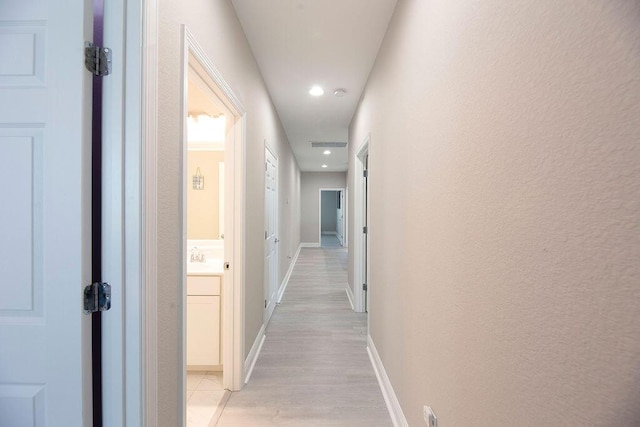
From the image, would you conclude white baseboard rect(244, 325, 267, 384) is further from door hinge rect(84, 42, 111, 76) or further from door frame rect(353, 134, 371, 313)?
door hinge rect(84, 42, 111, 76)

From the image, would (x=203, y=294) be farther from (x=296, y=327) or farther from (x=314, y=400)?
(x=296, y=327)

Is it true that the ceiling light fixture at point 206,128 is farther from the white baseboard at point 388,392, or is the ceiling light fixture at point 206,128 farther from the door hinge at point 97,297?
the white baseboard at point 388,392

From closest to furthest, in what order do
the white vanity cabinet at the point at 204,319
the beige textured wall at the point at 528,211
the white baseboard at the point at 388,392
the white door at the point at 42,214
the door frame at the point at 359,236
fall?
the beige textured wall at the point at 528,211 < the white door at the point at 42,214 < the white baseboard at the point at 388,392 < the white vanity cabinet at the point at 204,319 < the door frame at the point at 359,236

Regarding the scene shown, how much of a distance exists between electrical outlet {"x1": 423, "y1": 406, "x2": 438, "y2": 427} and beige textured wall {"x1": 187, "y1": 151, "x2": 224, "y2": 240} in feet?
7.25

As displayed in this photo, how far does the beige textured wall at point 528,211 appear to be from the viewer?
0.50m

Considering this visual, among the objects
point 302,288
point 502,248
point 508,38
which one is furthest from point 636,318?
point 302,288

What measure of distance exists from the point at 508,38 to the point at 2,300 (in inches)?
64.4

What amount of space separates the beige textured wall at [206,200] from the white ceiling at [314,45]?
1.02 meters

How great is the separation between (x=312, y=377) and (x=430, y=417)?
1217 mm

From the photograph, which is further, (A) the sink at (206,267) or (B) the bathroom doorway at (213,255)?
(A) the sink at (206,267)

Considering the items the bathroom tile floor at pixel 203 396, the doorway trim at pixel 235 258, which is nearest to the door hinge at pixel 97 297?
the doorway trim at pixel 235 258

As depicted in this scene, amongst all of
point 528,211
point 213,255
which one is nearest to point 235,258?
point 213,255

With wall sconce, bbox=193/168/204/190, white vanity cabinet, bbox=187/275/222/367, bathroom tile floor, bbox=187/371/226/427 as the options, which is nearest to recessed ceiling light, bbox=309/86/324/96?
wall sconce, bbox=193/168/204/190

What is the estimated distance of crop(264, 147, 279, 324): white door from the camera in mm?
3258
